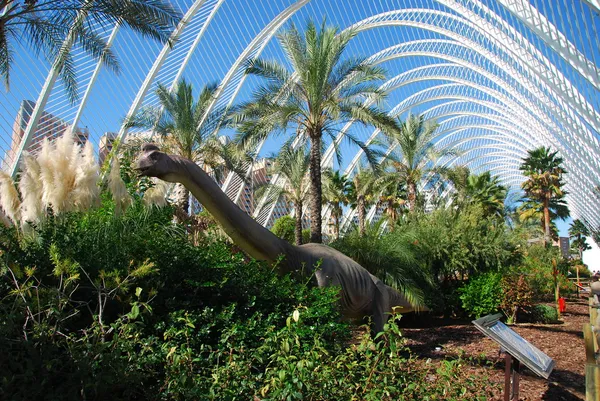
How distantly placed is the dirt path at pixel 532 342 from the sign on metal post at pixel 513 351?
9.3 inches

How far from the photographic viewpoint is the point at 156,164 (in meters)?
5.14

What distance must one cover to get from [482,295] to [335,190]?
2277cm

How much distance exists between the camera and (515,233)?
16750mm

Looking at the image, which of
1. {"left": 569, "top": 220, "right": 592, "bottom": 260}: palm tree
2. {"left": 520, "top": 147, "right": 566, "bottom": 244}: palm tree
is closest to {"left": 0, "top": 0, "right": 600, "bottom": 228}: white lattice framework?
{"left": 520, "top": 147, "right": 566, "bottom": 244}: palm tree

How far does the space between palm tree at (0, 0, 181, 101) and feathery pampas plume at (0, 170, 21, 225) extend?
2324 mm

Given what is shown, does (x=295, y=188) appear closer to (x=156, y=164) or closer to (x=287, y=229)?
Result: (x=287, y=229)

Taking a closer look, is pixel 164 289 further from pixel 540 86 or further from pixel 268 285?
pixel 540 86

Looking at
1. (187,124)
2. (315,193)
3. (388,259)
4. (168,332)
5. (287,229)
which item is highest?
(187,124)

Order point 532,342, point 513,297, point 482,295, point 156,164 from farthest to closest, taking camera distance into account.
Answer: point 482,295, point 513,297, point 532,342, point 156,164

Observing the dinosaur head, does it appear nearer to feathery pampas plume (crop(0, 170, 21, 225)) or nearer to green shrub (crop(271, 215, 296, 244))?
feathery pampas plume (crop(0, 170, 21, 225))

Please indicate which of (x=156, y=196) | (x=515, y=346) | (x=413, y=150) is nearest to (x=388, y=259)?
(x=156, y=196)

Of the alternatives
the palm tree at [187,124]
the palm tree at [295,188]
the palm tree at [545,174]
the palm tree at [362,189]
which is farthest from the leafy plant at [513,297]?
the palm tree at [545,174]

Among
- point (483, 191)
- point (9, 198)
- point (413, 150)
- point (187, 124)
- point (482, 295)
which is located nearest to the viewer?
point (9, 198)

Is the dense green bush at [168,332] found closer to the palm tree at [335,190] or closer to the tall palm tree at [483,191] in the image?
the palm tree at [335,190]
